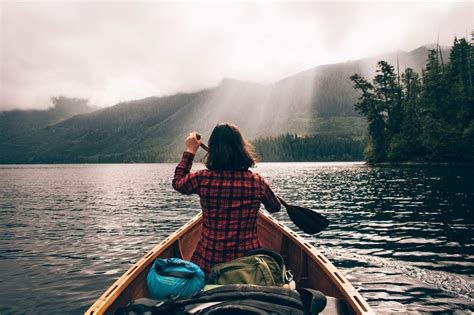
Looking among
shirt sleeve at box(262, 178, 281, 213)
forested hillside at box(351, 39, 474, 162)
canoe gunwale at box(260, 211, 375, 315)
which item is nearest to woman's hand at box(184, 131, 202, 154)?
shirt sleeve at box(262, 178, 281, 213)

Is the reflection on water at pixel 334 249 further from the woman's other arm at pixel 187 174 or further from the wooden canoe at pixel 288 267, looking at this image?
the woman's other arm at pixel 187 174

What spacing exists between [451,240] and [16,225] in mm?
23027

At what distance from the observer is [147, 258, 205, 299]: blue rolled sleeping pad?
3.94 meters

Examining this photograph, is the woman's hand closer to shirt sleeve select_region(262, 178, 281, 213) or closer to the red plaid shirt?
the red plaid shirt

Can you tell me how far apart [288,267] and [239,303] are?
5250 millimetres

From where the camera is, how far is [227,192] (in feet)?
14.7

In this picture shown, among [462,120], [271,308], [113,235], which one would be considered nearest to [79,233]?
[113,235]

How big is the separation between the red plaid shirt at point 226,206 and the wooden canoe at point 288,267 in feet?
4.27

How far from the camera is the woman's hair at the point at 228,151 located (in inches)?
177

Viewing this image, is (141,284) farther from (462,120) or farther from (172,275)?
(462,120)

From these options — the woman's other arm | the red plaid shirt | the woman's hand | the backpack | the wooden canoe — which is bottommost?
the wooden canoe

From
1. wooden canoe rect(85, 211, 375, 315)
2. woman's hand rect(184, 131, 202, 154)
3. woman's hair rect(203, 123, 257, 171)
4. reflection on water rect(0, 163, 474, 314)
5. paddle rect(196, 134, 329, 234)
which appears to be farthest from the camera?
reflection on water rect(0, 163, 474, 314)

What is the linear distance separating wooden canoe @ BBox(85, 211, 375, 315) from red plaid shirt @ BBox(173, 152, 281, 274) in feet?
4.27

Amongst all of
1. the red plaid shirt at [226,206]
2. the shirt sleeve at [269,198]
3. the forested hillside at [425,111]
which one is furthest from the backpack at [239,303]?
the forested hillside at [425,111]
